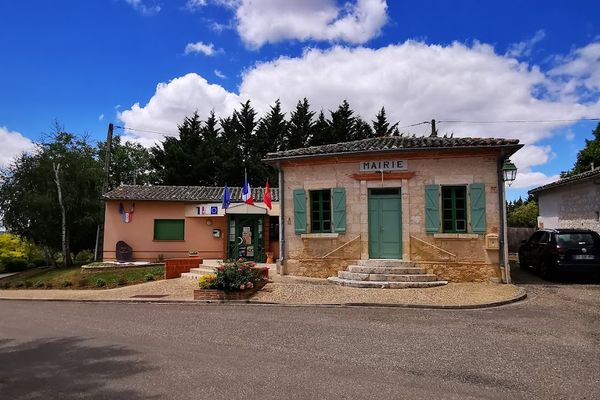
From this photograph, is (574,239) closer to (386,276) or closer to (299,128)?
(386,276)

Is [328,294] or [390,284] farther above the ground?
[390,284]

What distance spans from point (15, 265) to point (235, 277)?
868 inches

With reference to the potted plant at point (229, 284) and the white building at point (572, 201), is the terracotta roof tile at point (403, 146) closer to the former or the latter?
the potted plant at point (229, 284)

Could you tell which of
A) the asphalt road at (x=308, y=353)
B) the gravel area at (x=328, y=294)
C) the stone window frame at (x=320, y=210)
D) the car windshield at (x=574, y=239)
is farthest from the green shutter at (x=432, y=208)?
the asphalt road at (x=308, y=353)

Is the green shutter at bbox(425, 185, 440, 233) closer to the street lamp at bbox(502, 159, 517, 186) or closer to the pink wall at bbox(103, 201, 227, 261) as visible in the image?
the street lamp at bbox(502, 159, 517, 186)

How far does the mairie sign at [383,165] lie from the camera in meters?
13.2

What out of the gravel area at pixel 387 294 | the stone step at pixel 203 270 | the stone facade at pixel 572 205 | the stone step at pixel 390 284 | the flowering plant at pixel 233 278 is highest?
the stone facade at pixel 572 205

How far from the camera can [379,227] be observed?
13.3 metres

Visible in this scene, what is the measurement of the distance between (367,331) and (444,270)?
6.19m

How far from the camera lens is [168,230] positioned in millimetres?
21281

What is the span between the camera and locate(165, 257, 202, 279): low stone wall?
15900 millimetres

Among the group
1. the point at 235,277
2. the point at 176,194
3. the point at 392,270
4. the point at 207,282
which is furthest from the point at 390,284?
the point at 176,194

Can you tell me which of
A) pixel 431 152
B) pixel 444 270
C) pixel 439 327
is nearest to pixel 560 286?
pixel 444 270

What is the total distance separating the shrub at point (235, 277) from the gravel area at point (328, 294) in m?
0.42
